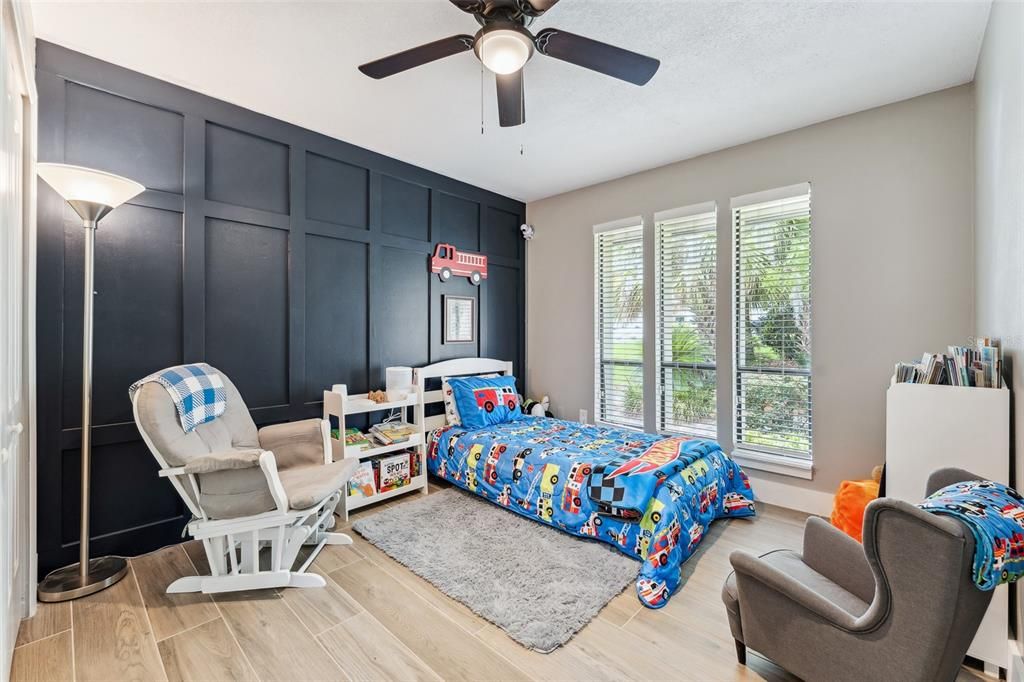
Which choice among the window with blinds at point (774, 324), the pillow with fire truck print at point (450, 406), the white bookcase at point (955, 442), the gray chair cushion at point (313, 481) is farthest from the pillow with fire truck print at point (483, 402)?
the white bookcase at point (955, 442)

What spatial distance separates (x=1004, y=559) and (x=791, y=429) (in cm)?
243

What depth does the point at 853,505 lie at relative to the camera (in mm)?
2500

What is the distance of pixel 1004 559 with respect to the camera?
3.54ft

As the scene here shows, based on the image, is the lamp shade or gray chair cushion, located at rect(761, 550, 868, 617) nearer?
gray chair cushion, located at rect(761, 550, 868, 617)

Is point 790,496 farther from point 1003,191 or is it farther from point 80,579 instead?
point 80,579

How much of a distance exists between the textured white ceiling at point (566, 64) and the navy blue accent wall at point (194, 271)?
24 cm

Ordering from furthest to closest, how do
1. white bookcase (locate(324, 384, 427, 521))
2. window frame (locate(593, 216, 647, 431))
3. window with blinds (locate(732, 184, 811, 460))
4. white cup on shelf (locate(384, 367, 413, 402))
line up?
1. window frame (locate(593, 216, 647, 431))
2. white cup on shelf (locate(384, 367, 413, 402))
3. window with blinds (locate(732, 184, 811, 460))
4. white bookcase (locate(324, 384, 427, 521))

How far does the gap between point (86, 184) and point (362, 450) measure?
2.09 meters

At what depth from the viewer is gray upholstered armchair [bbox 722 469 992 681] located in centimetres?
114

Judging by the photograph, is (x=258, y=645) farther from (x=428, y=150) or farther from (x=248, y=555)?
(x=428, y=150)

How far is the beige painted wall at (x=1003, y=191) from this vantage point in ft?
5.25

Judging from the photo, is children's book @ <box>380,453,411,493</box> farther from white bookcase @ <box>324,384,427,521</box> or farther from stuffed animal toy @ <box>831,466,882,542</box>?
stuffed animal toy @ <box>831,466,882,542</box>

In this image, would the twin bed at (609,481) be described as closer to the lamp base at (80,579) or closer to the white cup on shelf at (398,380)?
the white cup on shelf at (398,380)

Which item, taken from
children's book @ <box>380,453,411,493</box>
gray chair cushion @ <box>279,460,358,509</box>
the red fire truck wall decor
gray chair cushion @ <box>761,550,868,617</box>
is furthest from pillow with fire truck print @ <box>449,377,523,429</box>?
gray chair cushion @ <box>761,550,868,617</box>
